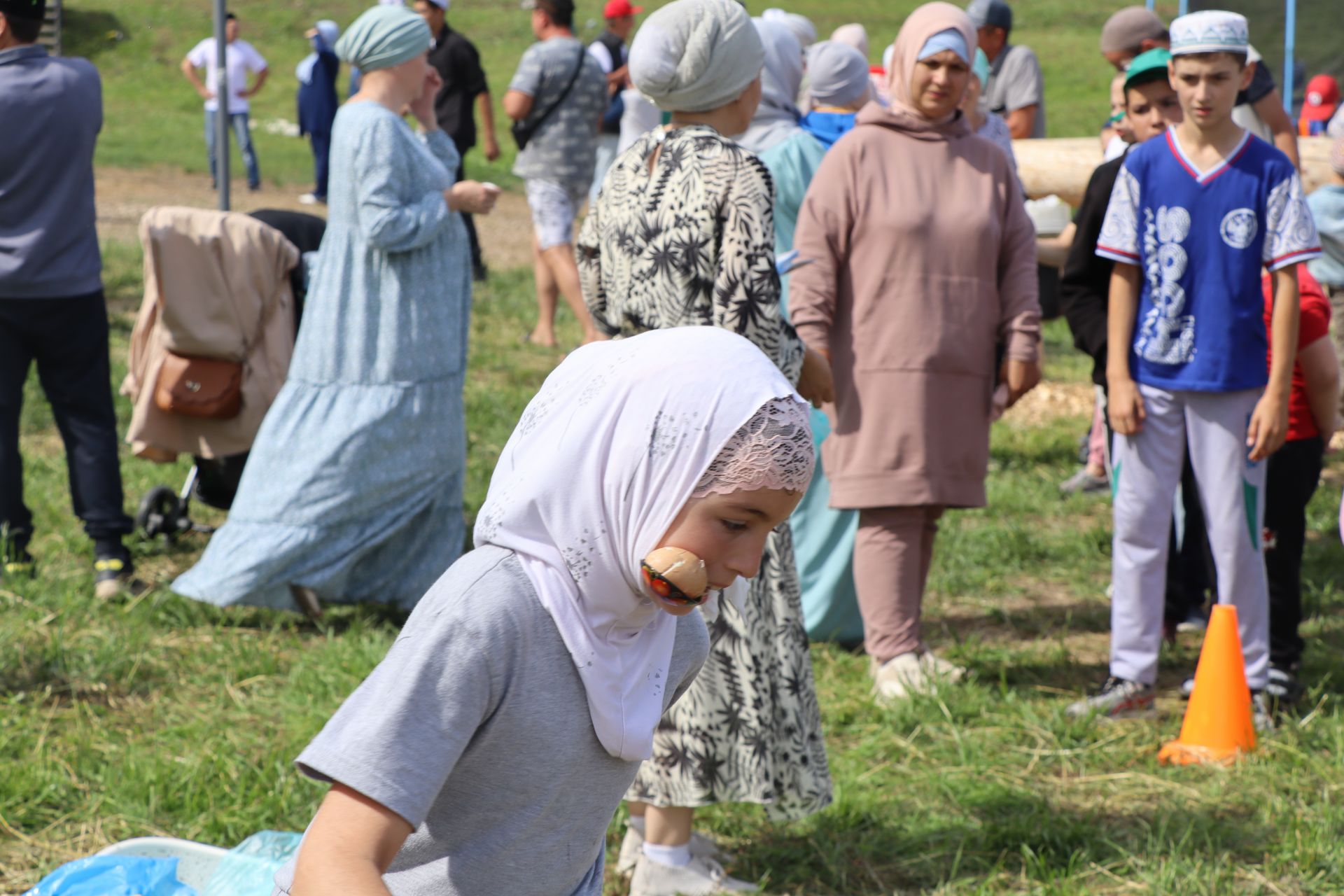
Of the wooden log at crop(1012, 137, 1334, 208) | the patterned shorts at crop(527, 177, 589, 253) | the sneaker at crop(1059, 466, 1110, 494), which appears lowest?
the sneaker at crop(1059, 466, 1110, 494)

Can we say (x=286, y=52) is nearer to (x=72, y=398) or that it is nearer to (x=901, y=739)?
(x=72, y=398)

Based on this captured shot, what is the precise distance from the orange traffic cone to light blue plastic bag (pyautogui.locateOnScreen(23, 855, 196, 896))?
8.80 feet

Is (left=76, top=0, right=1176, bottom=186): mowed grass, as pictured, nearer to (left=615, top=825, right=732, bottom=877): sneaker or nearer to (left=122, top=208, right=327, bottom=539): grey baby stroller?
(left=122, top=208, right=327, bottom=539): grey baby stroller

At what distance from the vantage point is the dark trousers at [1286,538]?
4.45 metres

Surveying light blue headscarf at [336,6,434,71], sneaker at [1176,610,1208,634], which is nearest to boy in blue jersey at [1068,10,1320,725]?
sneaker at [1176,610,1208,634]

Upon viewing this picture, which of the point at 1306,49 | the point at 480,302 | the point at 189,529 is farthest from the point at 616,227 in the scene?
the point at 1306,49

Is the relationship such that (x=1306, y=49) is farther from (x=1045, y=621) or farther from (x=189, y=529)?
(x=189, y=529)

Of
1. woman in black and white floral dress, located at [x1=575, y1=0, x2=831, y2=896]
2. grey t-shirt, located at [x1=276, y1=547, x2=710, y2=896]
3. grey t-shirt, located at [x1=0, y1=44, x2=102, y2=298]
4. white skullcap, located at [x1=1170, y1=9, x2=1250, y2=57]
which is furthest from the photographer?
grey t-shirt, located at [x1=0, y1=44, x2=102, y2=298]

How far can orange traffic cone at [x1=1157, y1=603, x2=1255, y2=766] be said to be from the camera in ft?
13.2

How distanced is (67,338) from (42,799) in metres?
1.97

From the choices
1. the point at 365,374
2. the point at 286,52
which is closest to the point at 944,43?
the point at 365,374

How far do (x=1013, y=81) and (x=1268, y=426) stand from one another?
189 inches

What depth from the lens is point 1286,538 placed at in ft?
14.7

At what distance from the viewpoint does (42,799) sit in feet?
11.9
